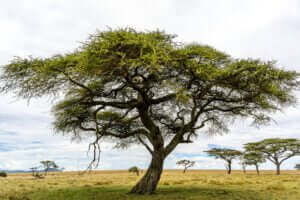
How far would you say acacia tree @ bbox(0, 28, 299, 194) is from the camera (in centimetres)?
1285

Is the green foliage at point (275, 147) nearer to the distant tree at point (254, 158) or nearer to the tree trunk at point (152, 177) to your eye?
the distant tree at point (254, 158)

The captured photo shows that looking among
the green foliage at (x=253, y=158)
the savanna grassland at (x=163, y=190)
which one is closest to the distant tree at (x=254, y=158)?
the green foliage at (x=253, y=158)

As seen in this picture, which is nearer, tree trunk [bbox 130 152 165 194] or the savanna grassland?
the savanna grassland

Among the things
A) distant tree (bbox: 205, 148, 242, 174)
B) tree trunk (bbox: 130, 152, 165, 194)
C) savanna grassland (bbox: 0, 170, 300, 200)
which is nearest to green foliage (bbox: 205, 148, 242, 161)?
distant tree (bbox: 205, 148, 242, 174)

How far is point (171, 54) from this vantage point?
13641 millimetres

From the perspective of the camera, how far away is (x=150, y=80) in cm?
1502

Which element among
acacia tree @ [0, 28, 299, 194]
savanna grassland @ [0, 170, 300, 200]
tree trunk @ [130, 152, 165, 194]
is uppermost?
acacia tree @ [0, 28, 299, 194]

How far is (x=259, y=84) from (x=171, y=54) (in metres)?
4.57

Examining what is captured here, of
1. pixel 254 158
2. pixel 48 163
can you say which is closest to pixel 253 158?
pixel 254 158

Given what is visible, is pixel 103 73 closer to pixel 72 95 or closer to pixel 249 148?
pixel 72 95

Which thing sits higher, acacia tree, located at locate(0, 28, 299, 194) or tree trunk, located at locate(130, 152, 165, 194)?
acacia tree, located at locate(0, 28, 299, 194)

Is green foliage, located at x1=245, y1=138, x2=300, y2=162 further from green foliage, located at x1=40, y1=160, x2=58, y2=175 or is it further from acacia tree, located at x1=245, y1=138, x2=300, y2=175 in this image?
green foliage, located at x1=40, y1=160, x2=58, y2=175

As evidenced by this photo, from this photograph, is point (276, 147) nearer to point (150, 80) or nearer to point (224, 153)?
point (224, 153)

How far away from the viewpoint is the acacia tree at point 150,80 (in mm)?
12852
